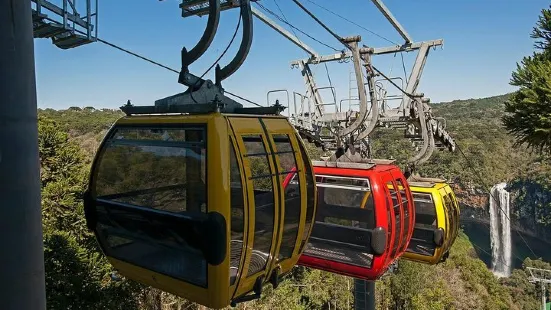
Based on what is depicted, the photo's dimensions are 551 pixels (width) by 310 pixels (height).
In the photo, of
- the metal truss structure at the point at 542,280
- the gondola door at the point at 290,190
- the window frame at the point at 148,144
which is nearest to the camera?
the window frame at the point at 148,144

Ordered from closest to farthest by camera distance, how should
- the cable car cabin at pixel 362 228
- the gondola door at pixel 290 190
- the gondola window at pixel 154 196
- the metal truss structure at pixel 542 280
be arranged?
1. the gondola window at pixel 154 196
2. the gondola door at pixel 290 190
3. the cable car cabin at pixel 362 228
4. the metal truss structure at pixel 542 280

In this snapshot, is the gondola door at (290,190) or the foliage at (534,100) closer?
the gondola door at (290,190)

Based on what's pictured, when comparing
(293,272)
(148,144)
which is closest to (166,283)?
(148,144)

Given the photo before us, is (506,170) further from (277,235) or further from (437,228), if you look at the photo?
(277,235)

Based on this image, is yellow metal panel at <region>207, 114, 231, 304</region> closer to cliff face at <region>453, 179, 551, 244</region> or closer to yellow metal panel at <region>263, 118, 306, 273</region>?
yellow metal panel at <region>263, 118, 306, 273</region>

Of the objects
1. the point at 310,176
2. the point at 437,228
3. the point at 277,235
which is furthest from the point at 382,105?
the point at 277,235

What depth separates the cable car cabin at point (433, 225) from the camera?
6352 millimetres

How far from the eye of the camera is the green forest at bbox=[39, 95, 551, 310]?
9445 mm

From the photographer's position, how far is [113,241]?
9.14ft

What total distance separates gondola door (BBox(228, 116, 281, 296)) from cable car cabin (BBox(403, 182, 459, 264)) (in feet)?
15.2

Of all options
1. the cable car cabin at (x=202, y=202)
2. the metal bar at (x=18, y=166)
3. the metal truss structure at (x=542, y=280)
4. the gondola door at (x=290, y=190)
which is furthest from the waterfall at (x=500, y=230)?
the metal bar at (x=18, y=166)

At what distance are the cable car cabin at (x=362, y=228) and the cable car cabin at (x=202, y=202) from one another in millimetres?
1616

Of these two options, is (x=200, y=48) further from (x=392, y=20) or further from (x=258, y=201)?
(x=392, y=20)

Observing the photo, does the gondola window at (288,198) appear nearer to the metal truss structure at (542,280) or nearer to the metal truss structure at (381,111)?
the metal truss structure at (381,111)
